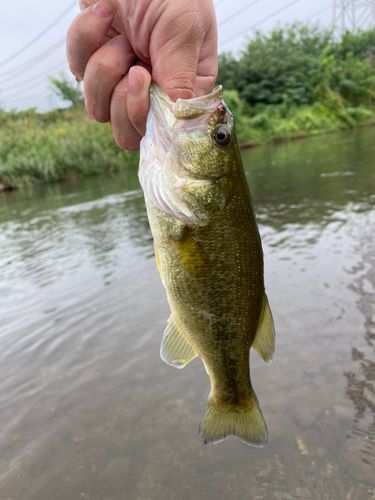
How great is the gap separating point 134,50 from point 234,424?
177 cm

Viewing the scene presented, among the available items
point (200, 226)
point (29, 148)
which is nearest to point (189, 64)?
point (200, 226)

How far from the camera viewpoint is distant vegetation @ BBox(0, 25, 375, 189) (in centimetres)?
2933

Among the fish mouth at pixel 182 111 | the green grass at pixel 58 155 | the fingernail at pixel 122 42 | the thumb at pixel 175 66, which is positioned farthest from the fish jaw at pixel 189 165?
the green grass at pixel 58 155

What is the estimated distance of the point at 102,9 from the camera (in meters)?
1.74

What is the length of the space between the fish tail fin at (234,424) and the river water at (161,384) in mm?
1669

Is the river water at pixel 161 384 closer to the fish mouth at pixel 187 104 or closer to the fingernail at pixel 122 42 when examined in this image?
the fish mouth at pixel 187 104

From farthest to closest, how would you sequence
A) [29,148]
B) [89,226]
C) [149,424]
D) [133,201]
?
1. [29,148]
2. [133,201]
3. [89,226]
4. [149,424]

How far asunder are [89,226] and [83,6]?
40.1ft

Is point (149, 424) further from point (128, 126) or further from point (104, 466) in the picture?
point (128, 126)

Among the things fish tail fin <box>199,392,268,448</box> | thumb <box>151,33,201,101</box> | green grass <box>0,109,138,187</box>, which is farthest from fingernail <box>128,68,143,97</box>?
green grass <box>0,109,138,187</box>

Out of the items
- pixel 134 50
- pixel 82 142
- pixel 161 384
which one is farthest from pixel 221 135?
pixel 82 142

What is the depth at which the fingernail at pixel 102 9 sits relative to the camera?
1735 mm

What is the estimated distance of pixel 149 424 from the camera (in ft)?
15.1

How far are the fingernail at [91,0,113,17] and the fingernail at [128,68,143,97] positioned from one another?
220 millimetres
